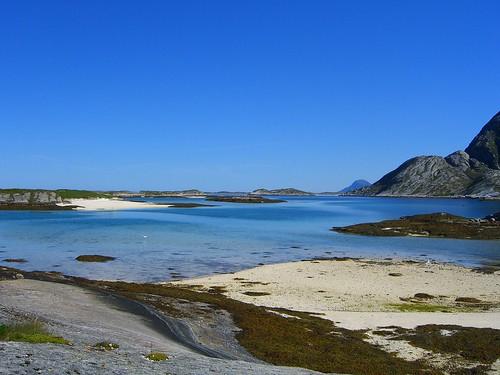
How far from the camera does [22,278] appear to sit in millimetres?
26891

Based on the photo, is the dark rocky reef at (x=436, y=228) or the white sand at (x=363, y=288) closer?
the white sand at (x=363, y=288)

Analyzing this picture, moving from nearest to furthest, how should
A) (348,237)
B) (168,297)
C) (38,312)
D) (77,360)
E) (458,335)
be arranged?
1. (77,360)
2. (38,312)
3. (458,335)
4. (168,297)
5. (348,237)

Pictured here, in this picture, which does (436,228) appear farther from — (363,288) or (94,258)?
(94,258)

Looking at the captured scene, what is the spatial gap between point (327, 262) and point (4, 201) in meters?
115

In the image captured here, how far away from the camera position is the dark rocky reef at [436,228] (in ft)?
219

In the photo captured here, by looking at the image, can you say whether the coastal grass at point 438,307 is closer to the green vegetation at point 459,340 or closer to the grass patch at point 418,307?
the grass patch at point 418,307

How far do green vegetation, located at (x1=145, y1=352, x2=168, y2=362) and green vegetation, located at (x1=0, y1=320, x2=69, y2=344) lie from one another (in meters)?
2.25

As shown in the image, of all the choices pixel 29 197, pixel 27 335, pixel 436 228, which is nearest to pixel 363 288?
pixel 27 335

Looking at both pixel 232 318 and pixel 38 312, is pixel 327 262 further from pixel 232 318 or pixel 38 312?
pixel 38 312

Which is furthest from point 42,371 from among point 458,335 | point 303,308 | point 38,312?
point 303,308

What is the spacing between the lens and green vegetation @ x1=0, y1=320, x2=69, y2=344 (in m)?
12.2

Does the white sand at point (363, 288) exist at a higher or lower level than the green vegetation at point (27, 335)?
lower

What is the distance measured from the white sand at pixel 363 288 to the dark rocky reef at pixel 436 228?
2719 centimetres

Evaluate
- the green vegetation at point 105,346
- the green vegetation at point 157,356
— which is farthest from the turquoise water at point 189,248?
the green vegetation at point 157,356
